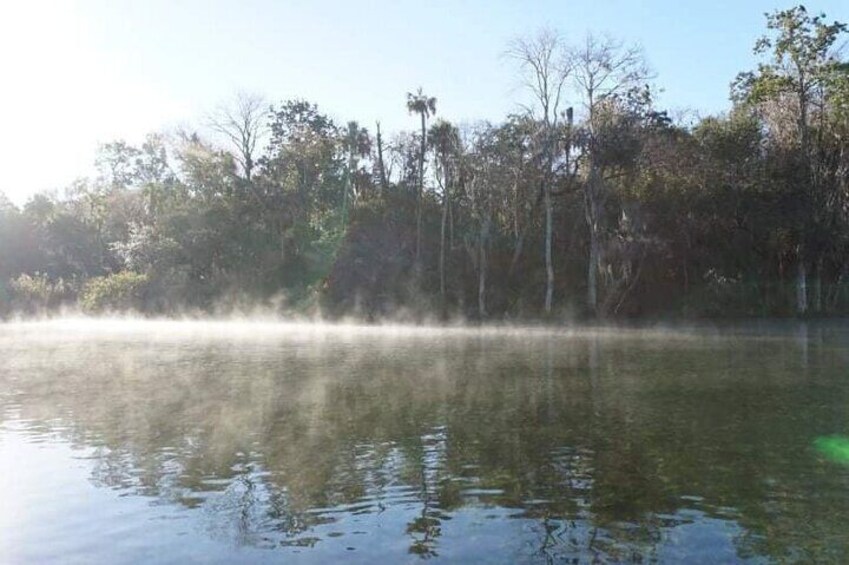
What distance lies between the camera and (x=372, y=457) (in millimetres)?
11461

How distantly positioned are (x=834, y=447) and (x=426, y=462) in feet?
20.1

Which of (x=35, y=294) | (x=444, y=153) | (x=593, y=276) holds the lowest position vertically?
(x=35, y=294)

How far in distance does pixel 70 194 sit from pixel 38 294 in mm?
26748

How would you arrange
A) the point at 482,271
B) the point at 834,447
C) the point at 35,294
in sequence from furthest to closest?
1. the point at 35,294
2. the point at 482,271
3. the point at 834,447

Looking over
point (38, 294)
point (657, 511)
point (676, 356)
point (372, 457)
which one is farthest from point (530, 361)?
point (38, 294)

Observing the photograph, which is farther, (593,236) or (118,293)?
(118,293)

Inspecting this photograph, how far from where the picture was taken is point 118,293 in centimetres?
5662

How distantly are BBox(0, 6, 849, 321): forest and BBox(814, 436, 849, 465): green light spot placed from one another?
3299 centimetres

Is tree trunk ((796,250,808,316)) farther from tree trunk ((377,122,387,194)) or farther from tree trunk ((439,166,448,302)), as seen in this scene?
tree trunk ((377,122,387,194))

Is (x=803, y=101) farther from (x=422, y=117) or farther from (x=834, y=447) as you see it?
(x=834, y=447)

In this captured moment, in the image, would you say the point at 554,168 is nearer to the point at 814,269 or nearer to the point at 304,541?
the point at 814,269

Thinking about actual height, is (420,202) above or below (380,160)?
below

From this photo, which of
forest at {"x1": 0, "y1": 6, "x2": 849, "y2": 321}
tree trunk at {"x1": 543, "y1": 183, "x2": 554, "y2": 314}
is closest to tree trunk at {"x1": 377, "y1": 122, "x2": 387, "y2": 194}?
forest at {"x1": 0, "y1": 6, "x2": 849, "y2": 321}

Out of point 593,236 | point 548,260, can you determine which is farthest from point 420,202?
point 593,236
